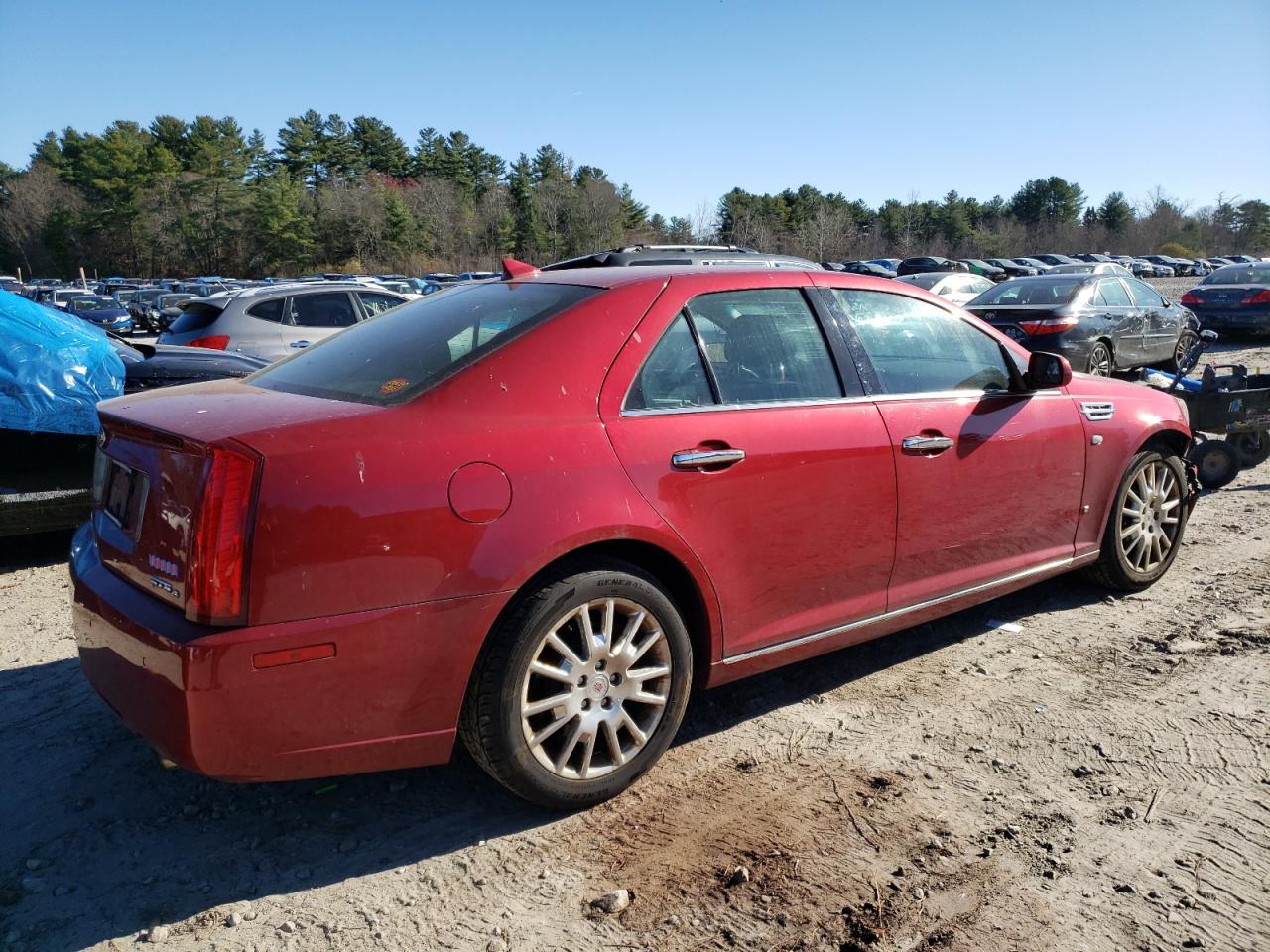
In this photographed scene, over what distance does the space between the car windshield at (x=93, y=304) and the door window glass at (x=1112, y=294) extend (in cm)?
2997

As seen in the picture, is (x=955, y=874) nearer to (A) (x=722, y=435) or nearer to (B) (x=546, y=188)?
(A) (x=722, y=435)

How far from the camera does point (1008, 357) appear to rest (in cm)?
412

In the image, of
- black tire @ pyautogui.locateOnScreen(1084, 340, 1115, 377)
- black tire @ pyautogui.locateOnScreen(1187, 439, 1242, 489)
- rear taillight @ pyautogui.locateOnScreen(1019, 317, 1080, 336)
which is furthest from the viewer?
black tire @ pyautogui.locateOnScreen(1084, 340, 1115, 377)

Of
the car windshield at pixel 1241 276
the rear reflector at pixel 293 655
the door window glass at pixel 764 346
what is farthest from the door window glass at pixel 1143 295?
the rear reflector at pixel 293 655

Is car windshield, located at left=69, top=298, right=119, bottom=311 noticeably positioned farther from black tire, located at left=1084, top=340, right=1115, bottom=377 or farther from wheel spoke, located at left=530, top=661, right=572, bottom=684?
wheel spoke, located at left=530, top=661, right=572, bottom=684

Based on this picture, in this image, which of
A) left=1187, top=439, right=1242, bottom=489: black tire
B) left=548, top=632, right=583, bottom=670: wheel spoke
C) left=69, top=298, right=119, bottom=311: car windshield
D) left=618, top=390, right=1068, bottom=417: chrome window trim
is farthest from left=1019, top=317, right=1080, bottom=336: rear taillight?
left=69, top=298, right=119, bottom=311: car windshield

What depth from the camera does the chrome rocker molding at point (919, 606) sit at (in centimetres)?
326

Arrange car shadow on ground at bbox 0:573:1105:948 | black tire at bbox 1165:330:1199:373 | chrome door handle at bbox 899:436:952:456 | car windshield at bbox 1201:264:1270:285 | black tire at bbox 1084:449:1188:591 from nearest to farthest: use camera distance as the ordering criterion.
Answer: car shadow on ground at bbox 0:573:1105:948
chrome door handle at bbox 899:436:952:456
black tire at bbox 1084:449:1188:591
black tire at bbox 1165:330:1199:373
car windshield at bbox 1201:264:1270:285

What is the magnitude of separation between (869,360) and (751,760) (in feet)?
5.23

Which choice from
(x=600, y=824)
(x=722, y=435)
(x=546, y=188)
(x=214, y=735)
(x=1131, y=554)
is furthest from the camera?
(x=546, y=188)

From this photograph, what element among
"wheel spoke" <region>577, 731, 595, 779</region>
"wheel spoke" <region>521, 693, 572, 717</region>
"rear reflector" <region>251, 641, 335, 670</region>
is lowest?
"wheel spoke" <region>577, 731, 595, 779</region>

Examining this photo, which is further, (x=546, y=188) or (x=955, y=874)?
(x=546, y=188)

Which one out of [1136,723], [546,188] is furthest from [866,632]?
[546,188]

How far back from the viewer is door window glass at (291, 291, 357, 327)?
36.7 feet
